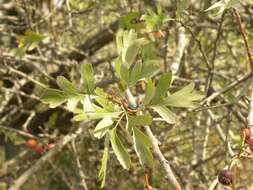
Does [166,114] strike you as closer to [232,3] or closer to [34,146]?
[232,3]

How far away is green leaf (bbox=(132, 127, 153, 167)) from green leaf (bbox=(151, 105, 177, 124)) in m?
0.07

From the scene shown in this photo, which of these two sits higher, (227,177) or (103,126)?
(103,126)

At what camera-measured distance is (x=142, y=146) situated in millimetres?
1334

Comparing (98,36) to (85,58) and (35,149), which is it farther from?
(35,149)

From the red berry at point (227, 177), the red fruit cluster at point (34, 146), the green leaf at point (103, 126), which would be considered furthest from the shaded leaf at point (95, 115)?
the red fruit cluster at point (34, 146)

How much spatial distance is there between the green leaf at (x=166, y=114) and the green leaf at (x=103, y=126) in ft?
0.40

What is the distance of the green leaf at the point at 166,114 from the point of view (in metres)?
1.34

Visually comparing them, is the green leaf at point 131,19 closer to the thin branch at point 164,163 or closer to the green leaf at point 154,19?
the green leaf at point 154,19

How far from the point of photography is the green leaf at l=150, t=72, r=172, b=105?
1.35 meters

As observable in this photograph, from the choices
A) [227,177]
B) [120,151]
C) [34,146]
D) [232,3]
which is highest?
[232,3]

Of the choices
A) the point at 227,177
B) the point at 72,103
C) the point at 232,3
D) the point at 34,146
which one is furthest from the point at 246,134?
the point at 34,146

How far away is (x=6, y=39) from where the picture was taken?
168 inches

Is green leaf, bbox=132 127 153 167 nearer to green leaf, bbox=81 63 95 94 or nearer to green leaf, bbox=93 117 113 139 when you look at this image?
green leaf, bbox=93 117 113 139

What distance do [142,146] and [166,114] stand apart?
0.10m
